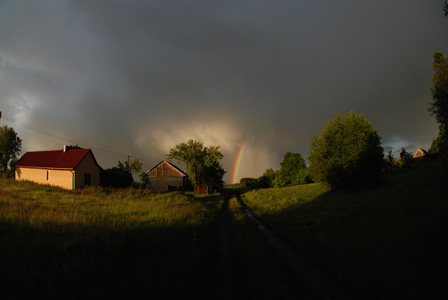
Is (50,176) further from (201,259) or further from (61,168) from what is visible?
(201,259)

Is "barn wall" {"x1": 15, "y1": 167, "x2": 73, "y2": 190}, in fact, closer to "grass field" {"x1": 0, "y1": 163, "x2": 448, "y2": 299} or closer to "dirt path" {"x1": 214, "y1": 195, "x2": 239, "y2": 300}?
"grass field" {"x1": 0, "y1": 163, "x2": 448, "y2": 299}

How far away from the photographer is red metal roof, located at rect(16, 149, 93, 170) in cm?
3816

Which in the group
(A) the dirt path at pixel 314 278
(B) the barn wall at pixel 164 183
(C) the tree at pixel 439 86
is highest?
(C) the tree at pixel 439 86

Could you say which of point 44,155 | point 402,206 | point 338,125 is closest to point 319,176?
point 338,125

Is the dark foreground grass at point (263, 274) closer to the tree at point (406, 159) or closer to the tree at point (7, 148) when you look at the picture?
the tree at point (406, 159)

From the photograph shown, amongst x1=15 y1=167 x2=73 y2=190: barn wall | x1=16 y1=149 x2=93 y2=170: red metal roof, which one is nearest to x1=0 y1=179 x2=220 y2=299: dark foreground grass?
x1=15 y1=167 x2=73 y2=190: barn wall

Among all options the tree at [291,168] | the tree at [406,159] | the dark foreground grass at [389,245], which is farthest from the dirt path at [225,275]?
the tree at [291,168]

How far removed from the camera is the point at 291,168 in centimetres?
8012

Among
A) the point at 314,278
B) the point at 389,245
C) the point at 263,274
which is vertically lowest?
the point at 314,278

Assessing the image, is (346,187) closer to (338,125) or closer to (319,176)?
(319,176)

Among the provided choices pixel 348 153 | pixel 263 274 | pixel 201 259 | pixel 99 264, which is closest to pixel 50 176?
pixel 99 264

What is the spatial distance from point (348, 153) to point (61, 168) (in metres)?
45.4

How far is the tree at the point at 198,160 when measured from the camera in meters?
49.3

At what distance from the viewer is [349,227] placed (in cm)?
1098
